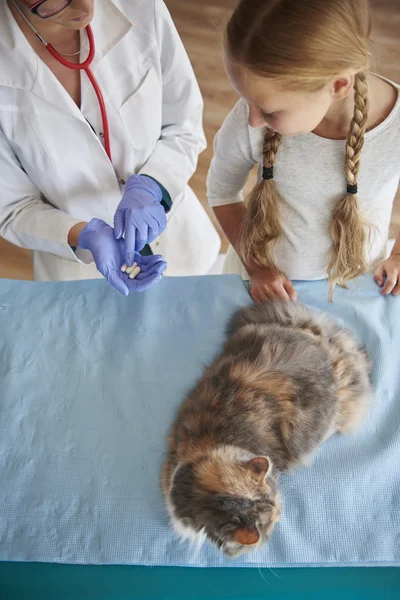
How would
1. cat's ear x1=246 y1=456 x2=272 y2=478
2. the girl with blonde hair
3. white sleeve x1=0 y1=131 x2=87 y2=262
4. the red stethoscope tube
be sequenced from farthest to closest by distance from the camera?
white sleeve x1=0 y1=131 x2=87 y2=262, the red stethoscope tube, cat's ear x1=246 y1=456 x2=272 y2=478, the girl with blonde hair

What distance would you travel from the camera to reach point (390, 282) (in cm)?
119

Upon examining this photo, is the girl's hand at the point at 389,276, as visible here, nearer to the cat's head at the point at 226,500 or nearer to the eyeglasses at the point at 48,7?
the cat's head at the point at 226,500

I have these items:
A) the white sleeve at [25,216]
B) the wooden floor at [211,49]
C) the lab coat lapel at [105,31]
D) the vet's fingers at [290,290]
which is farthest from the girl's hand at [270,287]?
the wooden floor at [211,49]

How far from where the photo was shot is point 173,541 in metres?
0.92

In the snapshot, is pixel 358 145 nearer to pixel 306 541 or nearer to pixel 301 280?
pixel 301 280

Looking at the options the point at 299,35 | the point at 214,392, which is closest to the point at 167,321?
the point at 214,392

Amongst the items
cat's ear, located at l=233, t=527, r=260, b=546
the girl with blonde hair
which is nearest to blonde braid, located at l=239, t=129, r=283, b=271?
the girl with blonde hair

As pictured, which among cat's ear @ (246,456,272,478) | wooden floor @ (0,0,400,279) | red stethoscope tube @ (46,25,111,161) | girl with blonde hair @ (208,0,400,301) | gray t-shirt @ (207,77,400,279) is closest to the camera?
girl with blonde hair @ (208,0,400,301)

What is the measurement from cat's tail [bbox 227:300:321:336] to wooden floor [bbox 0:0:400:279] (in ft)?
4.24

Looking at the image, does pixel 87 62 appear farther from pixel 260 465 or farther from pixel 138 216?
pixel 260 465

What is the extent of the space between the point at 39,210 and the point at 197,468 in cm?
76

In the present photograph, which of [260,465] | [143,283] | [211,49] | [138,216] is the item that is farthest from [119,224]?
[211,49]

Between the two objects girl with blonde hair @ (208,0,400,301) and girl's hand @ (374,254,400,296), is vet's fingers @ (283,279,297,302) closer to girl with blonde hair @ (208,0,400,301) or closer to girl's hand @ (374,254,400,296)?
girl with blonde hair @ (208,0,400,301)

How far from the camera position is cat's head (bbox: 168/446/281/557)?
2.95 ft
